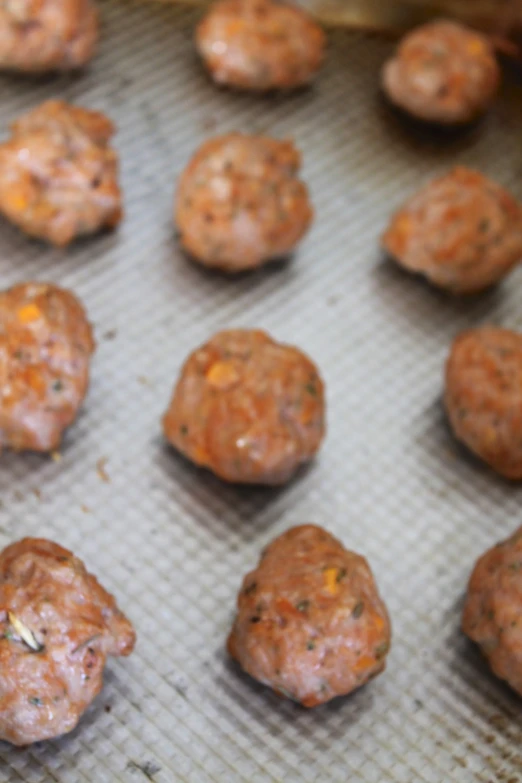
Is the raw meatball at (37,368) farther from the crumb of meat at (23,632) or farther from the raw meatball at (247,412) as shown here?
the crumb of meat at (23,632)

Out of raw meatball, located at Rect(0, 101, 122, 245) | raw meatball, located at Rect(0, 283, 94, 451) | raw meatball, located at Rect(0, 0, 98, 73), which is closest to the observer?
raw meatball, located at Rect(0, 283, 94, 451)

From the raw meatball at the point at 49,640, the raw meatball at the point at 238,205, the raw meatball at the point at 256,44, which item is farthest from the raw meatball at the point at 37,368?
the raw meatball at the point at 256,44

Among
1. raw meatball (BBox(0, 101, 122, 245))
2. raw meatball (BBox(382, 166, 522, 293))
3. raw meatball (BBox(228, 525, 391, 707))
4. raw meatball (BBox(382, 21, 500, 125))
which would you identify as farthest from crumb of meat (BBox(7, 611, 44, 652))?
raw meatball (BBox(382, 21, 500, 125))

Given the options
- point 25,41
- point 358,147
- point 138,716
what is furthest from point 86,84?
point 138,716

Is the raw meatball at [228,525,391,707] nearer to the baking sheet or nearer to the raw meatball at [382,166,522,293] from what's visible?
the baking sheet

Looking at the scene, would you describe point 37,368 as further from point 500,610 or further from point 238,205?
point 500,610

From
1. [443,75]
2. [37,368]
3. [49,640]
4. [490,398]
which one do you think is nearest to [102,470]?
[37,368]

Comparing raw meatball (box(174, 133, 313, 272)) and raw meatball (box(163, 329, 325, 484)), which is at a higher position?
raw meatball (box(174, 133, 313, 272))
